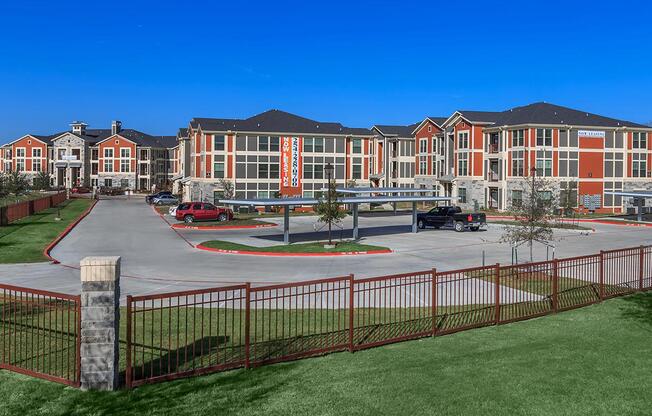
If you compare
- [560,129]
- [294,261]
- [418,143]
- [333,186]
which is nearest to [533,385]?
[294,261]

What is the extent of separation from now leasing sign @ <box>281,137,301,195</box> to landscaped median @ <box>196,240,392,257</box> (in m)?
35.3

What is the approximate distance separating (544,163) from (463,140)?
32.3 feet

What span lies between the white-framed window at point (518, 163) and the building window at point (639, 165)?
13.3 m

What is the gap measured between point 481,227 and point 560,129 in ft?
77.3

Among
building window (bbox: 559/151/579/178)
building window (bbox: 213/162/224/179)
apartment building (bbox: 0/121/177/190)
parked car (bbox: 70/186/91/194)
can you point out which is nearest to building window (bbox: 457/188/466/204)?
building window (bbox: 559/151/579/178)

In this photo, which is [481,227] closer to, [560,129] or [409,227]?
[409,227]

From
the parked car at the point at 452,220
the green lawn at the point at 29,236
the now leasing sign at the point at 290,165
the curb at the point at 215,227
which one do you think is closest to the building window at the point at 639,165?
the parked car at the point at 452,220

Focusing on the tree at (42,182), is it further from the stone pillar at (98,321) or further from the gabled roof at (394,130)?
the stone pillar at (98,321)

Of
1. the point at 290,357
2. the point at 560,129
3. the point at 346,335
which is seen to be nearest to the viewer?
the point at 290,357

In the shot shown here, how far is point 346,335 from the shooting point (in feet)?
42.9

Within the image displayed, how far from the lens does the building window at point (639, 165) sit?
65.4 meters

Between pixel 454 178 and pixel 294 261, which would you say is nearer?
pixel 294 261

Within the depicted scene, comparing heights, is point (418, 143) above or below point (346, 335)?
above

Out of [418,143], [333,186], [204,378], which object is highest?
[418,143]
